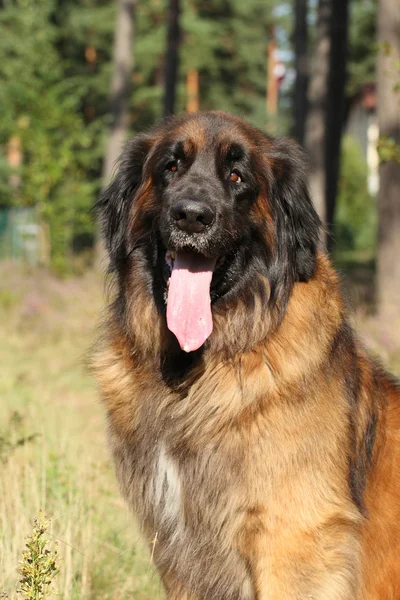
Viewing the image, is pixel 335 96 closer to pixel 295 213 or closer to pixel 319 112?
pixel 319 112

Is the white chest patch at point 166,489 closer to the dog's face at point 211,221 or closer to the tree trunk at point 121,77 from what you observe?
the dog's face at point 211,221

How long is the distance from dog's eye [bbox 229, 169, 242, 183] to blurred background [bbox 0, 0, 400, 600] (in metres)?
0.58

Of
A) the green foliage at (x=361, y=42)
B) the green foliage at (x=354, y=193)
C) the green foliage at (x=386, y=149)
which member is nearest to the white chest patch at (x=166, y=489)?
the green foliage at (x=386, y=149)

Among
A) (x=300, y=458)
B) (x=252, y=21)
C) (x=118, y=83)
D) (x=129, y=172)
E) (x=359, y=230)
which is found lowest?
(x=359, y=230)

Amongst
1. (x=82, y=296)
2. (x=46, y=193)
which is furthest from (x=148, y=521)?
(x=46, y=193)

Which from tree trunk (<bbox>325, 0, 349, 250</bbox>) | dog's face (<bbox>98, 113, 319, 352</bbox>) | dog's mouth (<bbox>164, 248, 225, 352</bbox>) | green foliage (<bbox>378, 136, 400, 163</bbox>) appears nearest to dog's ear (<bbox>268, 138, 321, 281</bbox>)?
dog's face (<bbox>98, 113, 319, 352</bbox>)

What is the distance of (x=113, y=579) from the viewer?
171 inches

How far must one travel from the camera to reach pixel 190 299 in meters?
3.51

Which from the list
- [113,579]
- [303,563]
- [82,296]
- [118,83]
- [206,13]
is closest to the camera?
[303,563]

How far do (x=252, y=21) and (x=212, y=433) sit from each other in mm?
38447

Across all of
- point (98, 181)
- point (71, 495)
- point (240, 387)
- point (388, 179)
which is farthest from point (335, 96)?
point (240, 387)

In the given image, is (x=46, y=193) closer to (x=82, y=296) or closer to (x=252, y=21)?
(x=82, y=296)

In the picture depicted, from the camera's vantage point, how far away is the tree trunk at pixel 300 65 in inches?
739

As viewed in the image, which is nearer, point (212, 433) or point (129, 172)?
point (212, 433)
